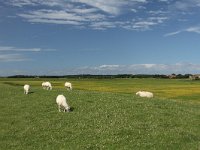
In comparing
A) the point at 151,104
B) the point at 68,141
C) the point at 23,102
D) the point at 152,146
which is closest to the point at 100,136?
the point at 68,141

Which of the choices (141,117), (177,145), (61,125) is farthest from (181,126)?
(61,125)

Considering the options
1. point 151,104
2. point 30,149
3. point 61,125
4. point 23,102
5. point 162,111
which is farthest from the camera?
point 23,102

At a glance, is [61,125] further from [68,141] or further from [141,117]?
[141,117]

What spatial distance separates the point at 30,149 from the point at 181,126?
1074 cm

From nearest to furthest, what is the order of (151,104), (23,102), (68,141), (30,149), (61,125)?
(30,149)
(68,141)
(61,125)
(151,104)
(23,102)

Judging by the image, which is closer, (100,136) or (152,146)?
(152,146)

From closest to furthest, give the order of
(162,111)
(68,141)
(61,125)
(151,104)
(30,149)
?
(30,149)
(68,141)
(61,125)
(162,111)
(151,104)

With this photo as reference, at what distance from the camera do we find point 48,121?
27016 millimetres

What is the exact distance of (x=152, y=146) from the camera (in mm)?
20375

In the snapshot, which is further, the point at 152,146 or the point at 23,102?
the point at 23,102

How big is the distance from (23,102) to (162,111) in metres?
13.6

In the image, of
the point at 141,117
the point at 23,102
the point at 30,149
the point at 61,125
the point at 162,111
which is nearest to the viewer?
the point at 30,149

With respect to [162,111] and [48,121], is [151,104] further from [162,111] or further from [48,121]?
[48,121]

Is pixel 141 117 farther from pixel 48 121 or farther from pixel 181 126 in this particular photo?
pixel 48 121
